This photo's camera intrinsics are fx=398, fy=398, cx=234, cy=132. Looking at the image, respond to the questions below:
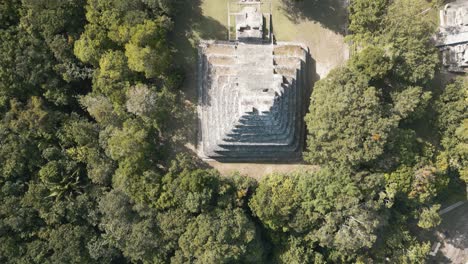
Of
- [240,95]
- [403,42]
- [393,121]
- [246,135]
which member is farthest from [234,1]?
[393,121]

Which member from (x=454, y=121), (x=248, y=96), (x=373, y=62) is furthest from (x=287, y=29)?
(x=454, y=121)

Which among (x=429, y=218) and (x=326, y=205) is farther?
(x=429, y=218)

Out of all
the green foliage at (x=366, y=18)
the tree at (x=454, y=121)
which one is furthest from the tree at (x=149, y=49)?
the tree at (x=454, y=121)

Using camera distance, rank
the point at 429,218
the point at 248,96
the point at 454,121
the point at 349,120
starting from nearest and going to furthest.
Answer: the point at 248,96
the point at 349,120
the point at 429,218
the point at 454,121

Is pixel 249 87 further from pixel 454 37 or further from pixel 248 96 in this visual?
pixel 454 37

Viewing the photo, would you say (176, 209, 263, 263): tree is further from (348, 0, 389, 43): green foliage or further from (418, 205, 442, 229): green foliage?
(348, 0, 389, 43): green foliage

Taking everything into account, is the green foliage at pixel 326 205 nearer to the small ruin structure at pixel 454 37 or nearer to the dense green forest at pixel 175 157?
the dense green forest at pixel 175 157

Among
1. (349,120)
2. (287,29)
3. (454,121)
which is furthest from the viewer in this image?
(287,29)
